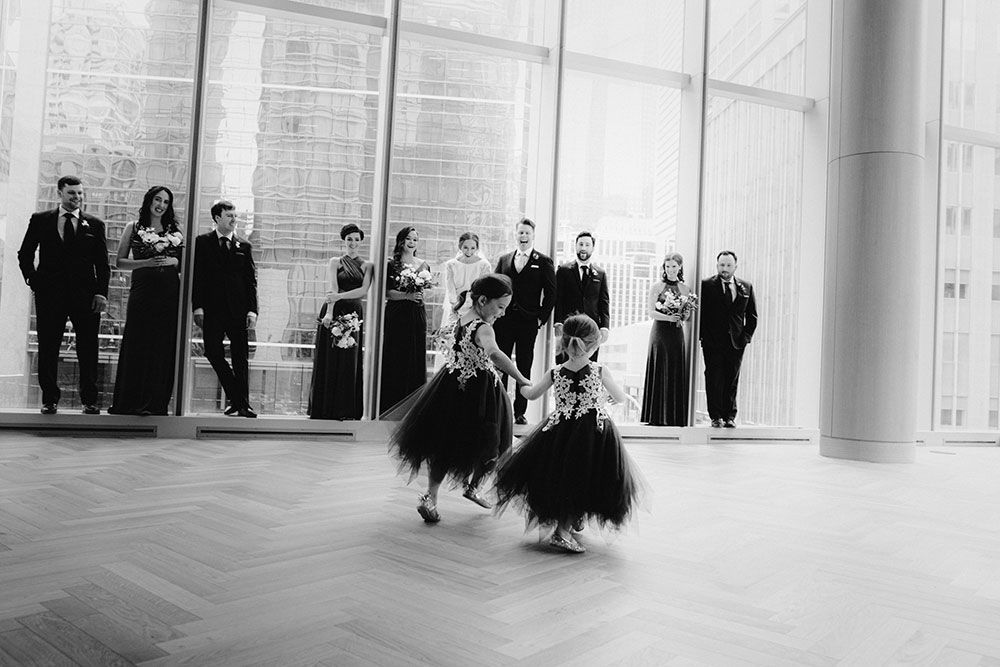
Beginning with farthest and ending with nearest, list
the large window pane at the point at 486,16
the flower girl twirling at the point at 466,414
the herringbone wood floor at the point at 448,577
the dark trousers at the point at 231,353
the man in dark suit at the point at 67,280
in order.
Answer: the large window pane at the point at 486,16 → the dark trousers at the point at 231,353 → the man in dark suit at the point at 67,280 → the flower girl twirling at the point at 466,414 → the herringbone wood floor at the point at 448,577

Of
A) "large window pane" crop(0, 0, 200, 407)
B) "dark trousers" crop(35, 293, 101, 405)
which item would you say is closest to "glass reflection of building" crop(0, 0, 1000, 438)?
"large window pane" crop(0, 0, 200, 407)

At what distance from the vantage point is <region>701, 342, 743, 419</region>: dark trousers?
23.1ft

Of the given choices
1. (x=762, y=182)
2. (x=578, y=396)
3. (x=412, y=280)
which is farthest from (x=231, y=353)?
(x=762, y=182)

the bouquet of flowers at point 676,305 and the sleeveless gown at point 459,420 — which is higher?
the bouquet of flowers at point 676,305

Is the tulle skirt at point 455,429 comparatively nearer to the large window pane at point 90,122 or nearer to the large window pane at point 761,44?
the large window pane at point 90,122

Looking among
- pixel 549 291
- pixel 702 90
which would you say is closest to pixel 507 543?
pixel 549 291

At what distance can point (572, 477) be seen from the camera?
109 inches

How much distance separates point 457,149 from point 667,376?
2989 millimetres

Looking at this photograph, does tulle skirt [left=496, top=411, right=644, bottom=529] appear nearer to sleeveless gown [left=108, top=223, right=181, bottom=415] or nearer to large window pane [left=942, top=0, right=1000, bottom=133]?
sleeveless gown [left=108, top=223, right=181, bottom=415]

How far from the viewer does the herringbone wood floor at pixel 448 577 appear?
1770 mm

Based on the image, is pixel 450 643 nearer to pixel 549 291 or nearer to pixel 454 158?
pixel 549 291

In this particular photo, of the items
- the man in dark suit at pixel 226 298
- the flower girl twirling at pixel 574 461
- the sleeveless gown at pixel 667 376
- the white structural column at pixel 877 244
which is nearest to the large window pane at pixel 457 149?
the man in dark suit at pixel 226 298

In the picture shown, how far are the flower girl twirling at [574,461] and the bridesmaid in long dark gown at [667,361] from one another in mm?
4020

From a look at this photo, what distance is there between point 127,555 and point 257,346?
3.99 meters
